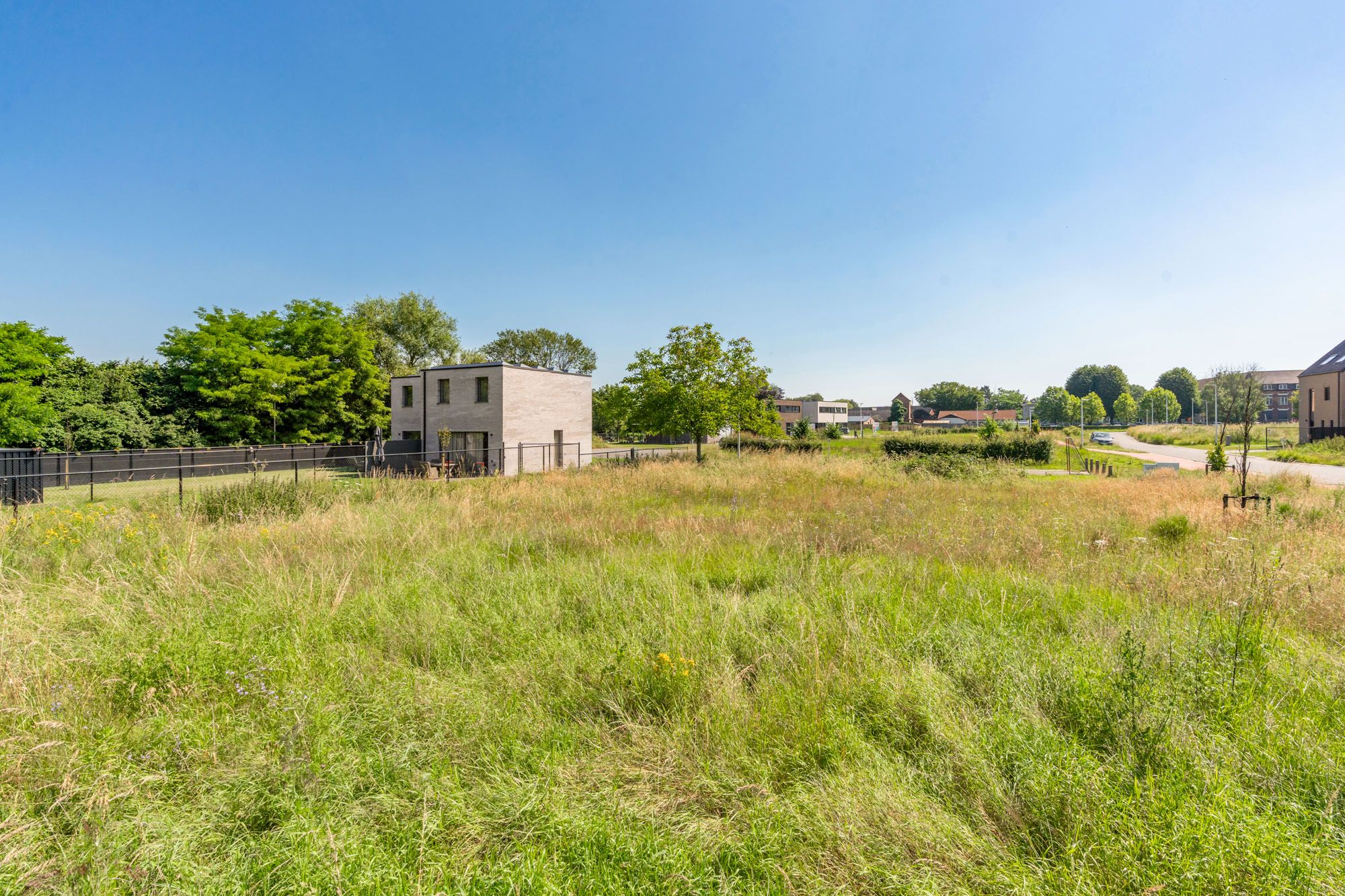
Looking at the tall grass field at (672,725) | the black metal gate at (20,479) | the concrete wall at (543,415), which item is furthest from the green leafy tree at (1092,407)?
the black metal gate at (20,479)

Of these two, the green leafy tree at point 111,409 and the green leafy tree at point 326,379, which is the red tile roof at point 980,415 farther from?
the green leafy tree at point 111,409

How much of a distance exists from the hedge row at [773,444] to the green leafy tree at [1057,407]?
261 feet

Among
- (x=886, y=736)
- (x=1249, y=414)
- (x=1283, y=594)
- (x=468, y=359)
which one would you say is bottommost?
(x=886, y=736)

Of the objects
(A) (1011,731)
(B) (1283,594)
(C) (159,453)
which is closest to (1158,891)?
(A) (1011,731)

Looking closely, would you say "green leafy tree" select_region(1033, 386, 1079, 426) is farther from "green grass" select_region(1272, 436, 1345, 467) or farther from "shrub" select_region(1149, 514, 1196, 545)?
"shrub" select_region(1149, 514, 1196, 545)

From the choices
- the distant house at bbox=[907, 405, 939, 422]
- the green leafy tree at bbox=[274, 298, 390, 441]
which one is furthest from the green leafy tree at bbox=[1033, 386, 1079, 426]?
the green leafy tree at bbox=[274, 298, 390, 441]

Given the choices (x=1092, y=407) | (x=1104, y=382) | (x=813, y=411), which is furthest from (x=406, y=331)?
(x=1104, y=382)

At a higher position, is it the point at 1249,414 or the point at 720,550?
the point at 1249,414

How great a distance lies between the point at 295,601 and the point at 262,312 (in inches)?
1704

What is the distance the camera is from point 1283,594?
4.47m

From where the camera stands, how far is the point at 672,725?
3018mm

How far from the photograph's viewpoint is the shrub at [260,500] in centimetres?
898

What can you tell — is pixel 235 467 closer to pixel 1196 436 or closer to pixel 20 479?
pixel 20 479

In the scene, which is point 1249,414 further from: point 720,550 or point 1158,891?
point 1158,891
